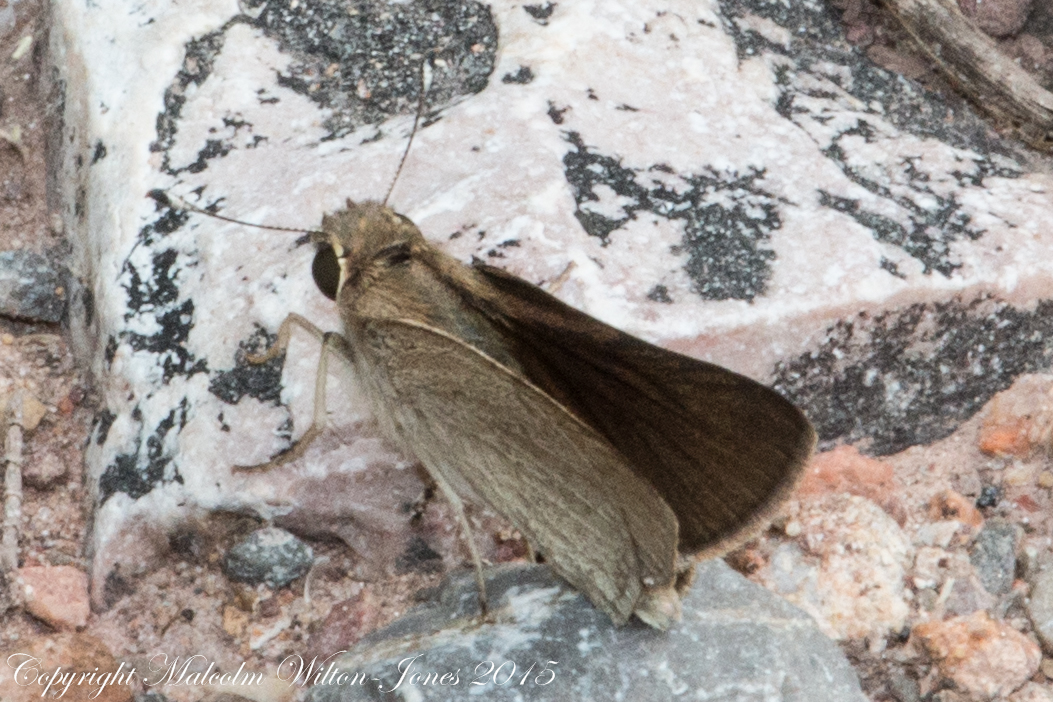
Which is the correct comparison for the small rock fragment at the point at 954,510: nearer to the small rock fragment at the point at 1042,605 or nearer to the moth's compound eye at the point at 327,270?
the small rock fragment at the point at 1042,605

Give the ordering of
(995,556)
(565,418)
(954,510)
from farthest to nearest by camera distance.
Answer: (954,510), (995,556), (565,418)

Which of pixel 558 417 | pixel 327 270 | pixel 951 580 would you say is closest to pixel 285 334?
pixel 327 270

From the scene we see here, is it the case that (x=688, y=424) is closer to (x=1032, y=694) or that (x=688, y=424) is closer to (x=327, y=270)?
(x=327, y=270)

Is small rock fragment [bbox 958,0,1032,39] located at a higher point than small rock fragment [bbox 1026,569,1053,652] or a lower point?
higher

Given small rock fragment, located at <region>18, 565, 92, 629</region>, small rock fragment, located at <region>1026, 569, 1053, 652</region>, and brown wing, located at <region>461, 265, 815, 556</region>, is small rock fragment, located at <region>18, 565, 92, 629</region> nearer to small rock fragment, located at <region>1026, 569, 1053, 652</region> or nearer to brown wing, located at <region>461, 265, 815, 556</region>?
brown wing, located at <region>461, 265, 815, 556</region>

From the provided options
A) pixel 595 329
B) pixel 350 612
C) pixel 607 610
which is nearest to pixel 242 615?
pixel 350 612

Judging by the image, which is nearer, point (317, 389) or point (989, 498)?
point (317, 389)

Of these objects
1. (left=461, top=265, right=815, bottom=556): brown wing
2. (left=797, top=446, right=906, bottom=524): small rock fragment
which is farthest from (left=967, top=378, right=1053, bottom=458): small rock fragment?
(left=461, top=265, right=815, bottom=556): brown wing
